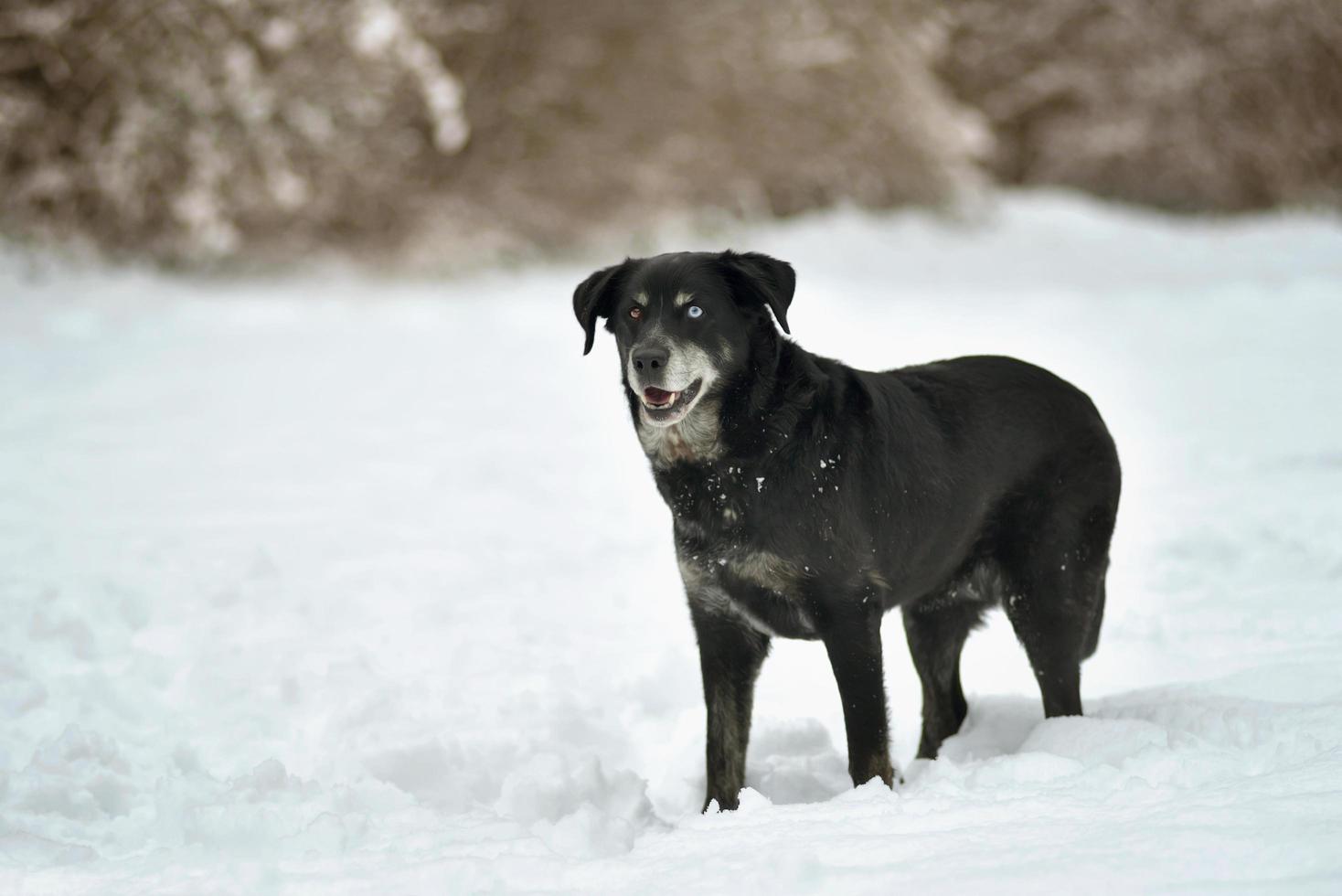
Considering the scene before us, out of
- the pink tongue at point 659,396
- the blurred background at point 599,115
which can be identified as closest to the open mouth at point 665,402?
the pink tongue at point 659,396

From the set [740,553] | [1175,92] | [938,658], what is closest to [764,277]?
[740,553]

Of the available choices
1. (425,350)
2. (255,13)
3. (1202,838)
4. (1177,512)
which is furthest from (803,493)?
(255,13)

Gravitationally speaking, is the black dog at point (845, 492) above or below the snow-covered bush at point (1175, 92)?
below

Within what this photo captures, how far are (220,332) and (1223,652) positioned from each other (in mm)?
11651

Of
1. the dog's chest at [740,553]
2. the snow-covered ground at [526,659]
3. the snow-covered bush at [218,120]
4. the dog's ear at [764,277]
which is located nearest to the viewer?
the snow-covered ground at [526,659]

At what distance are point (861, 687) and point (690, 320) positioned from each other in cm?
116

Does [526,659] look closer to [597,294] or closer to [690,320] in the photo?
[597,294]

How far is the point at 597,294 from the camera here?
393 centimetres

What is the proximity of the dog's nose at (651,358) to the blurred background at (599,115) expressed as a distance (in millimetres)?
13413

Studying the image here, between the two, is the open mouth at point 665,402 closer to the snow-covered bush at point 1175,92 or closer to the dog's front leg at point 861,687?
the dog's front leg at point 861,687

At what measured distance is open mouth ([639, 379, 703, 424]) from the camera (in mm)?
3570

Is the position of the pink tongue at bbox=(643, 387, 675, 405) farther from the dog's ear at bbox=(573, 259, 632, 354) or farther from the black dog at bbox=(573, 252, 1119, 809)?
the dog's ear at bbox=(573, 259, 632, 354)

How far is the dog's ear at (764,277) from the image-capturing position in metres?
3.67

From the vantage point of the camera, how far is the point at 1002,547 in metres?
4.00
